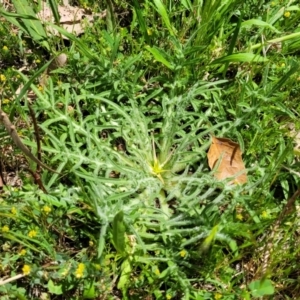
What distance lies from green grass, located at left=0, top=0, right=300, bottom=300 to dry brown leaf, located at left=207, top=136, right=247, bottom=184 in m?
0.03

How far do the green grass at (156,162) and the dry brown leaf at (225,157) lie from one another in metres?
0.03

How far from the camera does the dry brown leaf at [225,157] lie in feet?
6.37

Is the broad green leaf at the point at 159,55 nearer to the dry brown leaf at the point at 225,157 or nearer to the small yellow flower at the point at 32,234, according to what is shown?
the dry brown leaf at the point at 225,157

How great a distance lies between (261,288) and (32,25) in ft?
4.75

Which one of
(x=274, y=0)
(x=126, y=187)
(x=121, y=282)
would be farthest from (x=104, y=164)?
(x=274, y=0)

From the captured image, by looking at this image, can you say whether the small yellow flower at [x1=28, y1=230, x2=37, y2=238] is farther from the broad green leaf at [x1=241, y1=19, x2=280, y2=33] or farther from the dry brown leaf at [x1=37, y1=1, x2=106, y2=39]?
the broad green leaf at [x1=241, y1=19, x2=280, y2=33]

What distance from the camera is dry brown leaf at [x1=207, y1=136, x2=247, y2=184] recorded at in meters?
1.94

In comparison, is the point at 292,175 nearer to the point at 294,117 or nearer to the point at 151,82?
the point at 294,117

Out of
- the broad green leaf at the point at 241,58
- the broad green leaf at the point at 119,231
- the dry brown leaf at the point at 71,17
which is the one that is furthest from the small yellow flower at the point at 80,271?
the dry brown leaf at the point at 71,17

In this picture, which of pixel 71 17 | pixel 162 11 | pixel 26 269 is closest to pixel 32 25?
pixel 71 17

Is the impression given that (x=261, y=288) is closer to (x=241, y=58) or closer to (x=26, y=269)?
(x=26, y=269)

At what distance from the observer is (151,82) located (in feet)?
7.02

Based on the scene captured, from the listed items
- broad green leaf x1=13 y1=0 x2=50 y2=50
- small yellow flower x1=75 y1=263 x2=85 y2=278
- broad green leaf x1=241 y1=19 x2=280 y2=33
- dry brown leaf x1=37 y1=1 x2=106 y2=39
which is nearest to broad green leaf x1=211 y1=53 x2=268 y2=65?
broad green leaf x1=241 y1=19 x2=280 y2=33

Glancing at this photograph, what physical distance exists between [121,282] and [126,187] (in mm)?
349
